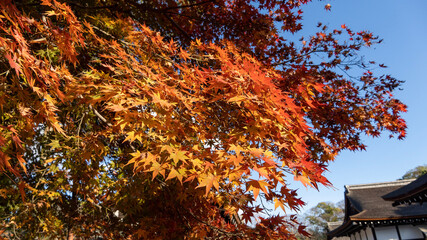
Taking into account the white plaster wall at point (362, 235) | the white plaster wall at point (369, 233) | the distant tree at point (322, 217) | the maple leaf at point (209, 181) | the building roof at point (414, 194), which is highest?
the maple leaf at point (209, 181)

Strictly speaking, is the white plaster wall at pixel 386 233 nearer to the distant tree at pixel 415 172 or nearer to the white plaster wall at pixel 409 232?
the white plaster wall at pixel 409 232

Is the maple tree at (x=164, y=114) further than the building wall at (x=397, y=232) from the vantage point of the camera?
No

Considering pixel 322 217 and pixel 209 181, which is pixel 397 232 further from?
pixel 322 217

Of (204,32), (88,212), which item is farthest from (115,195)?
(204,32)

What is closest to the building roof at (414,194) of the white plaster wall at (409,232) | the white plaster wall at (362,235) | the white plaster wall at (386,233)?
the white plaster wall at (386,233)

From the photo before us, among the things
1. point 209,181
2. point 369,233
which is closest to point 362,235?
point 369,233

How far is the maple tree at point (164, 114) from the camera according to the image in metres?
2.10

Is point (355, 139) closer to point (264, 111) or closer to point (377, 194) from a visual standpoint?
point (264, 111)

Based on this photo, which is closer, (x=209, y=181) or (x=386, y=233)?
(x=209, y=181)

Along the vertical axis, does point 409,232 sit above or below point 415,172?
above

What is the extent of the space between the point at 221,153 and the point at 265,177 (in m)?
0.46

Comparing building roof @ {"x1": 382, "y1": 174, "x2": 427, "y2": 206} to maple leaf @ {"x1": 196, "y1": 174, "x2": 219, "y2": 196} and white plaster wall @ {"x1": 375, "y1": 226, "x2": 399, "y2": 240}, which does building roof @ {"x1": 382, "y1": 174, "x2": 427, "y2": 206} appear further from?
maple leaf @ {"x1": 196, "y1": 174, "x2": 219, "y2": 196}

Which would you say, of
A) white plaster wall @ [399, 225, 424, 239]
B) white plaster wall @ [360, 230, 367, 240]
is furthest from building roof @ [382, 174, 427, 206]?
white plaster wall @ [360, 230, 367, 240]

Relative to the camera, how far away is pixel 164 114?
221 centimetres
